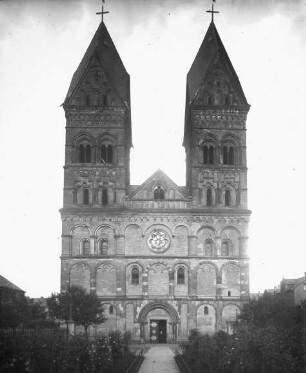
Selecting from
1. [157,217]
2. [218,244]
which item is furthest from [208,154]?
[218,244]

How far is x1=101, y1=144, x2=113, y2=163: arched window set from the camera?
59.0 m

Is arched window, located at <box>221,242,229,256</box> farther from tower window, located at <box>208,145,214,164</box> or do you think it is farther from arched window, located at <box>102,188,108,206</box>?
arched window, located at <box>102,188,108,206</box>

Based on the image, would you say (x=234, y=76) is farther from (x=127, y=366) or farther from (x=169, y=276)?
(x=127, y=366)

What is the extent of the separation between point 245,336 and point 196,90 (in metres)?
39.4

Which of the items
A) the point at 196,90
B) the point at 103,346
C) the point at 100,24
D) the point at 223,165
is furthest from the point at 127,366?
the point at 100,24

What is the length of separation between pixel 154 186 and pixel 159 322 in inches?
498

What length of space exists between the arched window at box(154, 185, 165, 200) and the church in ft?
0.33

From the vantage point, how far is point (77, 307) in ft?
163

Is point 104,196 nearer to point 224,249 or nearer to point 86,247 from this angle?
point 86,247

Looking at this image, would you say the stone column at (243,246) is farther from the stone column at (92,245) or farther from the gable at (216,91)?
the stone column at (92,245)

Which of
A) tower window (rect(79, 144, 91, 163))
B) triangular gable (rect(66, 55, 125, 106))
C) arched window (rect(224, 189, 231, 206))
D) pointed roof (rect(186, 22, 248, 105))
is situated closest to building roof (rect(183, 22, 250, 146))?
pointed roof (rect(186, 22, 248, 105))

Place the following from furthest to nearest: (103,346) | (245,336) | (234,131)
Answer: (234,131) → (103,346) → (245,336)

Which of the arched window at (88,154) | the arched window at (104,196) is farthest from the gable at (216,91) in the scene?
the arched window at (104,196)

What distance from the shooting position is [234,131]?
2352 inches
